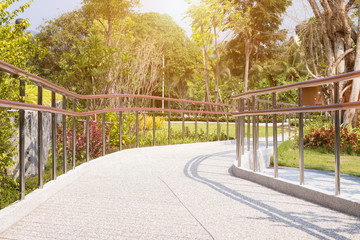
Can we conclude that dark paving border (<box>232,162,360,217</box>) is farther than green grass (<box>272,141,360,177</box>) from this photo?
No

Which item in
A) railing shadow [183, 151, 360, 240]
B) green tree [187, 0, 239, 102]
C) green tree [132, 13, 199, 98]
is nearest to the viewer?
railing shadow [183, 151, 360, 240]

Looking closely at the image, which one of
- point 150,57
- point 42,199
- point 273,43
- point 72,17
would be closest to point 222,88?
point 273,43

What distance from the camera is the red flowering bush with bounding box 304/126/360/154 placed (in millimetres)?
9988

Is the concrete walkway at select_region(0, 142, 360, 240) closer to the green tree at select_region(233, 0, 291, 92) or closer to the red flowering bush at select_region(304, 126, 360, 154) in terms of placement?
the red flowering bush at select_region(304, 126, 360, 154)

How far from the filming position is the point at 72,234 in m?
3.37

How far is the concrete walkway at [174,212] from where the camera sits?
340 cm

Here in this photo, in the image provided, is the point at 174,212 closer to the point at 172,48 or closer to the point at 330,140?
the point at 330,140

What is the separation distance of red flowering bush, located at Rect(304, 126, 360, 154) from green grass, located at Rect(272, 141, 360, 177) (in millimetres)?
273

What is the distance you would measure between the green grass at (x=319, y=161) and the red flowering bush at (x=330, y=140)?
27 centimetres

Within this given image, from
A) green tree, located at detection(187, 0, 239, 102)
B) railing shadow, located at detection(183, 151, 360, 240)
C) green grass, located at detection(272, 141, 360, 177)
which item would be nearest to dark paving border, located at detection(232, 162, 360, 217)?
railing shadow, located at detection(183, 151, 360, 240)

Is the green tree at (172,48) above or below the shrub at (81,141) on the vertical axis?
above

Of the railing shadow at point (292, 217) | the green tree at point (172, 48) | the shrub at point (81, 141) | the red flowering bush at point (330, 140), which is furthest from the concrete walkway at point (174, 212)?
the green tree at point (172, 48)

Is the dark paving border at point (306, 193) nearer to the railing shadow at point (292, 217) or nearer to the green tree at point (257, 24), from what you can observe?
the railing shadow at point (292, 217)

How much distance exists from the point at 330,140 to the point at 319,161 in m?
1.69
